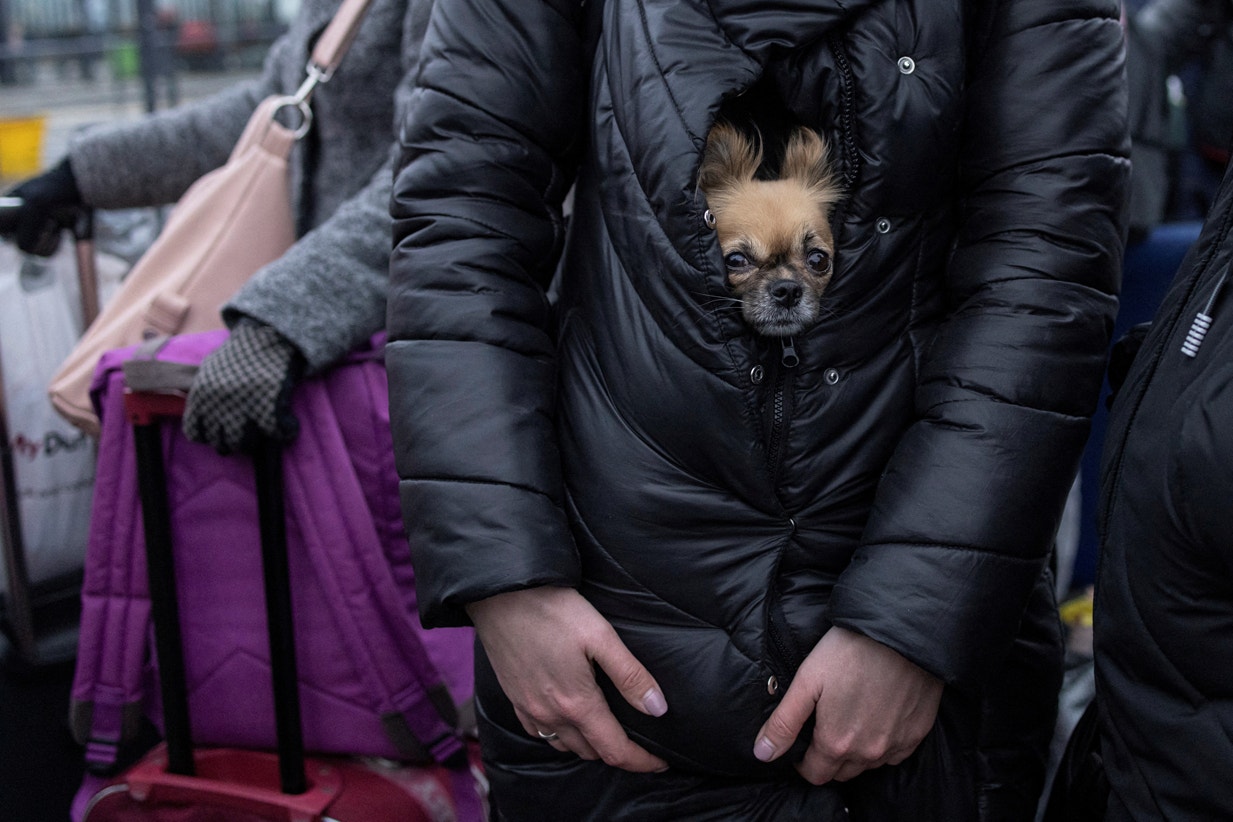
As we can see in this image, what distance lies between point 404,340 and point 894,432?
1.98 ft

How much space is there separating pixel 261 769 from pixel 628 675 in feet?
3.34

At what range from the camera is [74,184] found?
242 centimetres

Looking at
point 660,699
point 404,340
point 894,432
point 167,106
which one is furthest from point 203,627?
point 167,106

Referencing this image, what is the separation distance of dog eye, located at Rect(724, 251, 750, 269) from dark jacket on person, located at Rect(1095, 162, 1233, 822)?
0.56m

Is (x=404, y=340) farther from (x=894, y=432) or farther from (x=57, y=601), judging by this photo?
(x=57, y=601)

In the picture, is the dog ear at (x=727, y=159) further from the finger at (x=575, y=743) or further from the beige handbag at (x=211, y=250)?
the beige handbag at (x=211, y=250)

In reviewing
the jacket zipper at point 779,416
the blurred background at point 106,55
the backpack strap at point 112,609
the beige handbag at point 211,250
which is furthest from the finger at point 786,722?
the blurred background at point 106,55

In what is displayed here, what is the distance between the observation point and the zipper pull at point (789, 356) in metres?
1.16

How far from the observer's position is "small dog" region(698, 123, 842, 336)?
126 centimetres

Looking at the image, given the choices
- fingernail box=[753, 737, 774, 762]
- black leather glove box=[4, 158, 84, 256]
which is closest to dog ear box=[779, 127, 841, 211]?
fingernail box=[753, 737, 774, 762]

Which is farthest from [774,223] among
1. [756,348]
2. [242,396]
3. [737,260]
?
[242,396]

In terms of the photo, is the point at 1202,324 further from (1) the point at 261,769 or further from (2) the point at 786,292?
(1) the point at 261,769

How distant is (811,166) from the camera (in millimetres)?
1300

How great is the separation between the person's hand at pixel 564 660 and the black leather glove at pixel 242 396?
630mm
